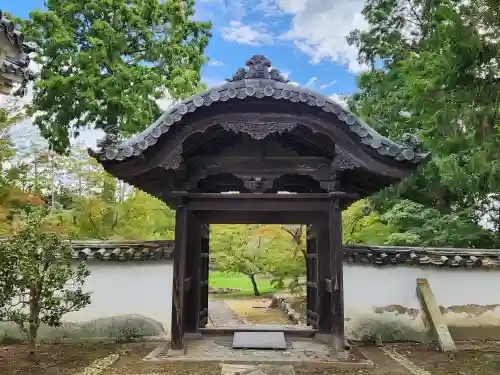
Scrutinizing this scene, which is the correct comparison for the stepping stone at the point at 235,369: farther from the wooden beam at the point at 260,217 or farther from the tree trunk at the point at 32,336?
the tree trunk at the point at 32,336

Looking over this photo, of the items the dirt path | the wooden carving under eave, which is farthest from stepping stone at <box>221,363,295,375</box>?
the dirt path

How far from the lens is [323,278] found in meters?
7.09

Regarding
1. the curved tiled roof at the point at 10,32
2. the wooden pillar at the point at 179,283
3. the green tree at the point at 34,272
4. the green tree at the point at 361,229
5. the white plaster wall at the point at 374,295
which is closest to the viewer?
the curved tiled roof at the point at 10,32

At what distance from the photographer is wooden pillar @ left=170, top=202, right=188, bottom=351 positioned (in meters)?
5.85

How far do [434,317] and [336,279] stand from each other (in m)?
2.45

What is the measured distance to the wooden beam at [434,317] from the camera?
6789 millimetres

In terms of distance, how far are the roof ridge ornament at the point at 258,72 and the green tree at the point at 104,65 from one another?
31.1 feet

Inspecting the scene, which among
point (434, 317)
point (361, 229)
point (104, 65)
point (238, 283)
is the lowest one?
point (238, 283)

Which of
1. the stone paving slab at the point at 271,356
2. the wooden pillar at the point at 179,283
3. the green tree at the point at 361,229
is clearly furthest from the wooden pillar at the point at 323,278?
the green tree at the point at 361,229

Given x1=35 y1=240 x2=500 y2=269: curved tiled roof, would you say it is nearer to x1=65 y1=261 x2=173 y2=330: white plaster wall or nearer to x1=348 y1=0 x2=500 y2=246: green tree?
x1=65 y1=261 x2=173 y2=330: white plaster wall

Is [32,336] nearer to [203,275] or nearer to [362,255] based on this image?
[203,275]

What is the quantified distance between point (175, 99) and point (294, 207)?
445 inches

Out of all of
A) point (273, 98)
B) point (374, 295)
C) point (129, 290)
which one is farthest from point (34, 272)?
point (374, 295)

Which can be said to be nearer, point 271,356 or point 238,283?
point 271,356
